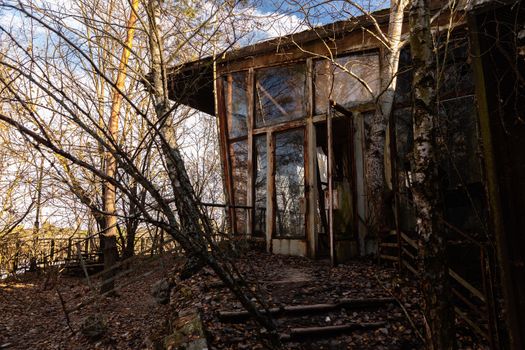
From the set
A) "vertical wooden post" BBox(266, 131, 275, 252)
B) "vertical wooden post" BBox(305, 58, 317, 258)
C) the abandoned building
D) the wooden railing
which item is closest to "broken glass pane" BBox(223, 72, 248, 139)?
the abandoned building

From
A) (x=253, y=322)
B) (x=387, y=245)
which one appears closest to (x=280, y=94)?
(x=387, y=245)

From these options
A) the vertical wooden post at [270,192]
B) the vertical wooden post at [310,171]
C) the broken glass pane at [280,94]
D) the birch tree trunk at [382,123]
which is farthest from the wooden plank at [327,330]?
the broken glass pane at [280,94]

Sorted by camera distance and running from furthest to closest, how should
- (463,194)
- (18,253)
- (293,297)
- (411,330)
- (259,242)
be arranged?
(18,253) → (259,242) → (463,194) → (293,297) → (411,330)

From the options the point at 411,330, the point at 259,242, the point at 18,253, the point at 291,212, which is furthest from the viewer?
the point at 18,253

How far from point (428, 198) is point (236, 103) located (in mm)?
7469

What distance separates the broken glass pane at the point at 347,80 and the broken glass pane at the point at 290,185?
38.2 inches

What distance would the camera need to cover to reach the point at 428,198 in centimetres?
340

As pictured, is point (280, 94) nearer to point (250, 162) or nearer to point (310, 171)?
point (250, 162)

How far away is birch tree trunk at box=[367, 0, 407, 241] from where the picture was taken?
7400 mm

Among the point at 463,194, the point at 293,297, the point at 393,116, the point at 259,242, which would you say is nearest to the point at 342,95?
the point at 393,116

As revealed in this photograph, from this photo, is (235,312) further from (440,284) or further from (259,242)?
(259,242)

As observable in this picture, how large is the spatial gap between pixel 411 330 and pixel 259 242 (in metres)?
4.88

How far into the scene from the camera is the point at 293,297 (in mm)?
Result: 5531

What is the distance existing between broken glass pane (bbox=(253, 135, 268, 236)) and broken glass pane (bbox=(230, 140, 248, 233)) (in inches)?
14.9
